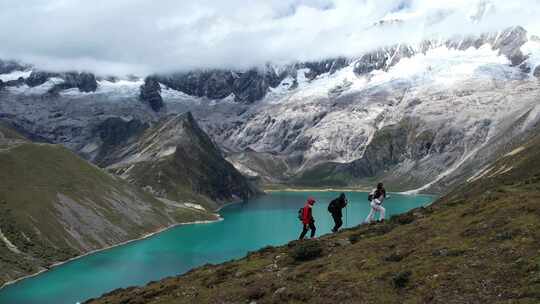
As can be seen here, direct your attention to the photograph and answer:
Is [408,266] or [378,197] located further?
[378,197]

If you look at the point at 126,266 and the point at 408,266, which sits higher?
the point at 408,266

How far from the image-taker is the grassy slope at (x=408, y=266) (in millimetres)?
26500

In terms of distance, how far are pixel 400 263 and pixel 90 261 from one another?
14281 cm

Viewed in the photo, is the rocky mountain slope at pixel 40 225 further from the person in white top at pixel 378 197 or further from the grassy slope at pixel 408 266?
the person in white top at pixel 378 197

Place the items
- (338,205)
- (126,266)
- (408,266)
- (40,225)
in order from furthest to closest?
(40,225) < (126,266) < (338,205) < (408,266)

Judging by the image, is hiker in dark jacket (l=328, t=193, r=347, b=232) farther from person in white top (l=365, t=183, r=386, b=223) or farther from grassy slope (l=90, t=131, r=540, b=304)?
person in white top (l=365, t=183, r=386, b=223)

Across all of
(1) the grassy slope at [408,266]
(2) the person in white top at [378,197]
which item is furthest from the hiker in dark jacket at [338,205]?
(2) the person in white top at [378,197]

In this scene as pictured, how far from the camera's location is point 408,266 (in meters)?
31.0

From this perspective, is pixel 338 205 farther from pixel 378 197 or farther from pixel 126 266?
pixel 126 266

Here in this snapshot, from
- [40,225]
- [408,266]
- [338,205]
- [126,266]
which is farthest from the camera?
[40,225]

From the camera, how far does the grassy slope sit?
86.9ft

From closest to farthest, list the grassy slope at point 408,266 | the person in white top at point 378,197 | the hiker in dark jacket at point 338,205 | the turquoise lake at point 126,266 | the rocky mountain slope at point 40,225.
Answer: the grassy slope at point 408,266
the person in white top at point 378,197
the hiker in dark jacket at point 338,205
the turquoise lake at point 126,266
the rocky mountain slope at point 40,225

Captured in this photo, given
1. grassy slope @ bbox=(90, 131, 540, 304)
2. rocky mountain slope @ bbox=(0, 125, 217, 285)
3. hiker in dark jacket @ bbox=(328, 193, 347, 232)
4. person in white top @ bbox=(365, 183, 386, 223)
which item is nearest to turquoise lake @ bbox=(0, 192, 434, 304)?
rocky mountain slope @ bbox=(0, 125, 217, 285)

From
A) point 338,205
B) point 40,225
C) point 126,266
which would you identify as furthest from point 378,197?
point 40,225
